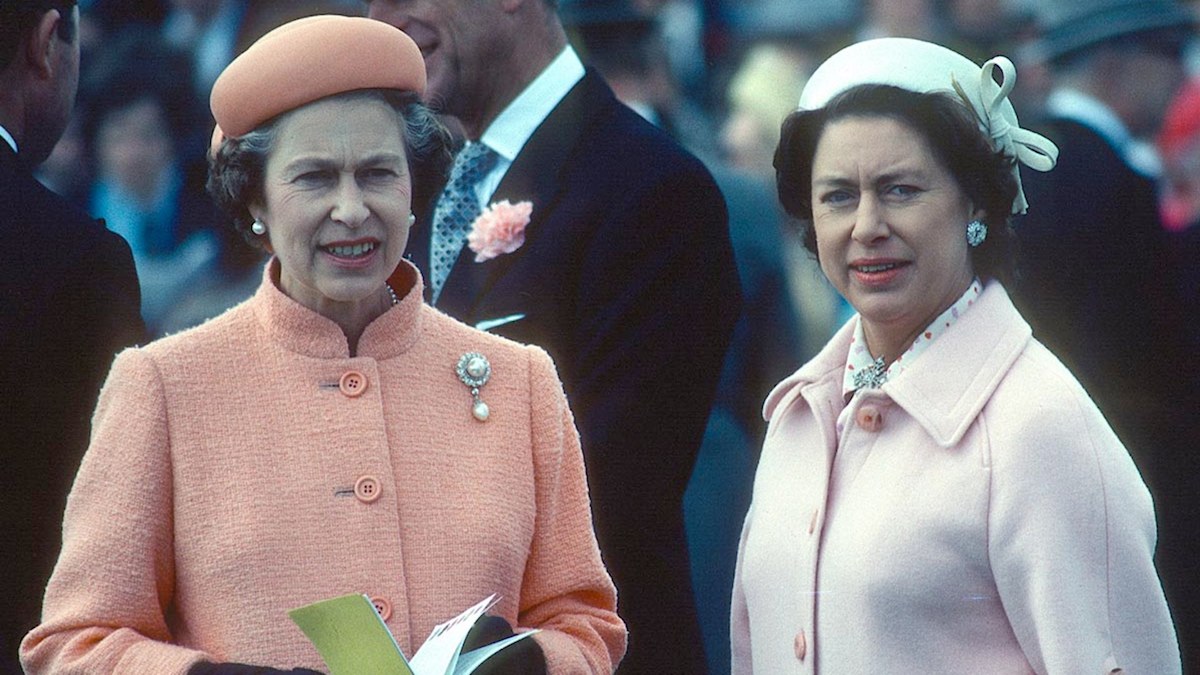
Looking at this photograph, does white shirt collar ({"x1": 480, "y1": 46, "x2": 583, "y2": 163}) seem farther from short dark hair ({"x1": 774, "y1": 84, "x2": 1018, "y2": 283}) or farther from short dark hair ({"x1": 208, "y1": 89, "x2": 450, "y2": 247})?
short dark hair ({"x1": 208, "y1": 89, "x2": 450, "y2": 247})

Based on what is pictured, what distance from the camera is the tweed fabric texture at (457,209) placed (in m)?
4.29

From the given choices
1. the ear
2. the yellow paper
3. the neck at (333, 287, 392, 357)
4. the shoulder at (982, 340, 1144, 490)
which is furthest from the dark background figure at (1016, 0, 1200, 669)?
the yellow paper

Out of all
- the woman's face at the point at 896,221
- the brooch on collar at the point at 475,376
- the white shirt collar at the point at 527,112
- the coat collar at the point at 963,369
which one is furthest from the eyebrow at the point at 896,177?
the white shirt collar at the point at 527,112

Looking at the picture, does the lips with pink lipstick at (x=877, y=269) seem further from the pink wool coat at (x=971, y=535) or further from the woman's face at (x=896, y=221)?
the pink wool coat at (x=971, y=535)

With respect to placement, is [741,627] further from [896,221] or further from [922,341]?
[896,221]

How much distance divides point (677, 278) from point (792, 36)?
4.73 m

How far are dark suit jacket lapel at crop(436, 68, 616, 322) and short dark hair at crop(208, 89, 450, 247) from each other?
754 millimetres

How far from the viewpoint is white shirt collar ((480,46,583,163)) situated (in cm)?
432

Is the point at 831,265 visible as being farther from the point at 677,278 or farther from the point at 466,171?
the point at 466,171

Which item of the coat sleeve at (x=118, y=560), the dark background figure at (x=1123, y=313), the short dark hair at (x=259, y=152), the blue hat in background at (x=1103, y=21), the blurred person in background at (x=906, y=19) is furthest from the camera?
the blurred person in background at (x=906, y=19)

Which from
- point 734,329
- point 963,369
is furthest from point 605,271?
point 963,369

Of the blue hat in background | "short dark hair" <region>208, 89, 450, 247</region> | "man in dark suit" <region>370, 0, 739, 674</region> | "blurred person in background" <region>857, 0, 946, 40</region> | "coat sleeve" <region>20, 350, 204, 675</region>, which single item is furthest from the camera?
"blurred person in background" <region>857, 0, 946, 40</region>

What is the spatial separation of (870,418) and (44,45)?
1.70 metres

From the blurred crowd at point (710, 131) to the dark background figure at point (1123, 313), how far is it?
0.07 meters
